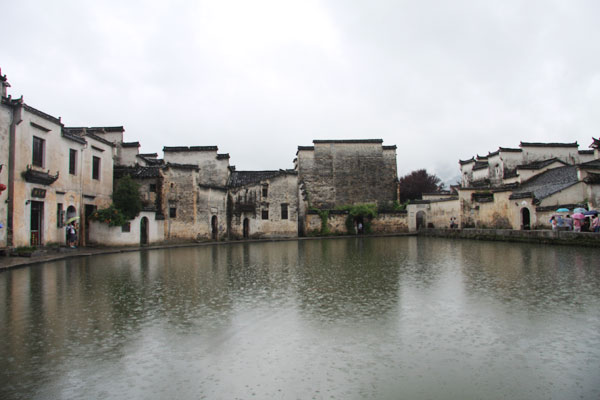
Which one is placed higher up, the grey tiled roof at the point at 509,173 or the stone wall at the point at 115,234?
the grey tiled roof at the point at 509,173

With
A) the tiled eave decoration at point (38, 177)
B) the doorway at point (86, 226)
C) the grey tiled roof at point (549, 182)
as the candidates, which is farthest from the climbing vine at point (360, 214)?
the tiled eave decoration at point (38, 177)

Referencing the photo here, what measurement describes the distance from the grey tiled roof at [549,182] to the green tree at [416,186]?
22977 millimetres

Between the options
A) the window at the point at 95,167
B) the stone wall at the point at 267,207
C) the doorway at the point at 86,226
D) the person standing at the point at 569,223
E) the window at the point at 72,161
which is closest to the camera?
the person standing at the point at 569,223

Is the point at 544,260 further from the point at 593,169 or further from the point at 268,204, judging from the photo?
the point at 268,204

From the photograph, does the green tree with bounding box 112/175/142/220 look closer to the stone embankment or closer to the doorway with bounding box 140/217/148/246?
the doorway with bounding box 140/217/148/246

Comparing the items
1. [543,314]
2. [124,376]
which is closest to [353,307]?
[543,314]

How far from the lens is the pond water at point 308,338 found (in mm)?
4027

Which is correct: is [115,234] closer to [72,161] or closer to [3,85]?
[72,161]

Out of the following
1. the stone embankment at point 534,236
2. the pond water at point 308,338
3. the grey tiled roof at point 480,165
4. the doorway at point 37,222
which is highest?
the grey tiled roof at point 480,165

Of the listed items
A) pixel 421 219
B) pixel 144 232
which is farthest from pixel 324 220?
pixel 144 232

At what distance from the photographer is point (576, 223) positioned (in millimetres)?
19656

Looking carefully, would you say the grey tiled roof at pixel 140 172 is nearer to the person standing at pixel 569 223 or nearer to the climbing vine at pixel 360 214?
the climbing vine at pixel 360 214

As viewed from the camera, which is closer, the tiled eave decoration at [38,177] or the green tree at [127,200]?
the tiled eave decoration at [38,177]

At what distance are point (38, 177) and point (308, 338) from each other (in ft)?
57.0
